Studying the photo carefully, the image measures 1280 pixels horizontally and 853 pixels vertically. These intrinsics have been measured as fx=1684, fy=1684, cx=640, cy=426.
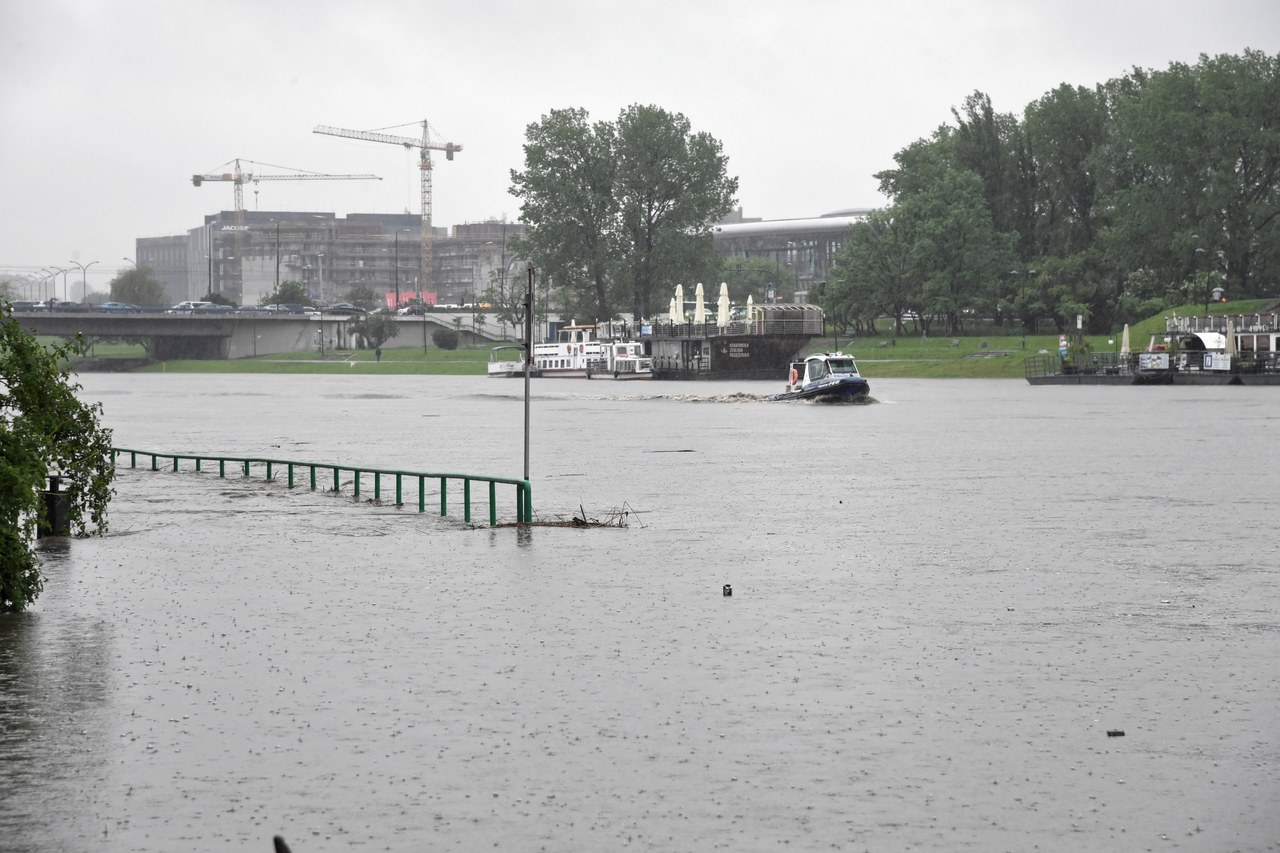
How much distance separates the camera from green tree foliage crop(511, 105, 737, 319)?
143375 millimetres

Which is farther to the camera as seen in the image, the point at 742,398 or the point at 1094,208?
the point at 1094,208

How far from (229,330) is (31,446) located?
15000 centimetres

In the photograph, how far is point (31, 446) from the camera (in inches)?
779

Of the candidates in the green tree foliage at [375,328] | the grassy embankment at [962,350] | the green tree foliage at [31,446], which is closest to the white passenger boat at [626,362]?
the grassy embankment at [962,350]

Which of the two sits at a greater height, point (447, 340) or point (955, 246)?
point (955, 246)

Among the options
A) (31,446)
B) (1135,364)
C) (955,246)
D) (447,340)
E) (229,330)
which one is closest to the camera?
(31,446)

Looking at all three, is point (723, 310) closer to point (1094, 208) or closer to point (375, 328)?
point (1094, 208)

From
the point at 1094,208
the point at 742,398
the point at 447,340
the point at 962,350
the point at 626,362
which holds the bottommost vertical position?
the point at 742,398

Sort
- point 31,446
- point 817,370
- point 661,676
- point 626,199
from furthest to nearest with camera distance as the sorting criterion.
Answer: point 626,199, point 817,370, point 31,446, point 661,676

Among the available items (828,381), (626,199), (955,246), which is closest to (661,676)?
(828,381)

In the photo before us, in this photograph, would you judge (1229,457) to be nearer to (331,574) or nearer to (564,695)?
(331,574)

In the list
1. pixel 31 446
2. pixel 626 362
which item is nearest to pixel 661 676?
pixel 31 446

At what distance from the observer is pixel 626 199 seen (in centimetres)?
14538

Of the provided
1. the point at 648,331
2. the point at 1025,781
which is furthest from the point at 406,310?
the point at 1025,781
